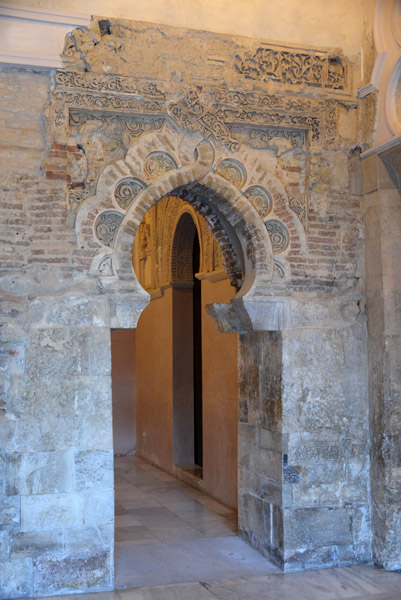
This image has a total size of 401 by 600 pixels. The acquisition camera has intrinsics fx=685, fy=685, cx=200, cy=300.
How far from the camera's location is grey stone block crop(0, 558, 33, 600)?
4.44m

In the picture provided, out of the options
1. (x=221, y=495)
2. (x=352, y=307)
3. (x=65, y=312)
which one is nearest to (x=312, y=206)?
(x=352, y=307)

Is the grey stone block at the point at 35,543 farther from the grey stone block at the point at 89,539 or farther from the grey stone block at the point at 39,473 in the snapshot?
the grey stone block at the point at 39,473

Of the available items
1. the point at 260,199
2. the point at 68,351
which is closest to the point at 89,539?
the point at 68,351

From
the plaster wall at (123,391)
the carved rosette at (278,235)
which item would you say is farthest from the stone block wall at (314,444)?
the plaster wall at (123,391)

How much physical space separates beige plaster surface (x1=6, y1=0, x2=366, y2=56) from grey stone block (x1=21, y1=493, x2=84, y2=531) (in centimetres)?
337

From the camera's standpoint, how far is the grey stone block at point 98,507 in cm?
465

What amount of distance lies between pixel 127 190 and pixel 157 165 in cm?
31

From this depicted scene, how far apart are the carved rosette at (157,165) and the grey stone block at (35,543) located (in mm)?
2575

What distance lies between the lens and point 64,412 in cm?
468

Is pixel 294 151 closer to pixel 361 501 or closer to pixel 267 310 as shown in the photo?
pixel 267 310

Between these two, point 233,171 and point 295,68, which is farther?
point 295,68

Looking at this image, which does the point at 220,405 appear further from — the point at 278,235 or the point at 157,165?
the point at 157,165

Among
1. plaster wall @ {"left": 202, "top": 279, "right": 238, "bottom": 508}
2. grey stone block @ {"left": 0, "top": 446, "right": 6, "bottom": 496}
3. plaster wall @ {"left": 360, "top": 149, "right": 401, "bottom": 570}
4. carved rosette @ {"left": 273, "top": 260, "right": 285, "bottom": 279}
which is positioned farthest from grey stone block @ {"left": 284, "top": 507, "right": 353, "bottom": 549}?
grey stone block @ {"left": 0, "top": 446, "right": 6, "bottom": 496}

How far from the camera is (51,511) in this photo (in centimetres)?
457
